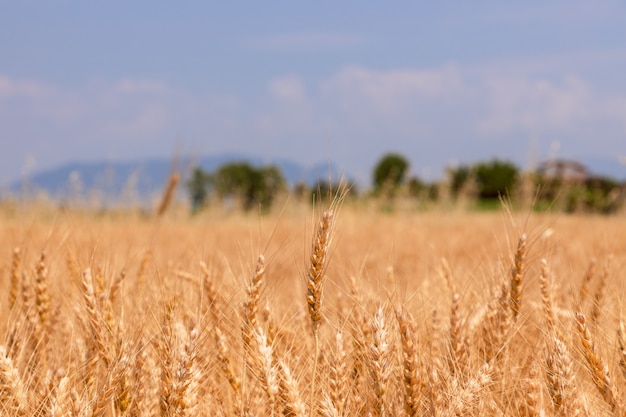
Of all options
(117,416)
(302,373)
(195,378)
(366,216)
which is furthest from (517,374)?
(366,216)

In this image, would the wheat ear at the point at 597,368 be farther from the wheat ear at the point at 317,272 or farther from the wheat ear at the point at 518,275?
the wheat ear at the point at 317,272

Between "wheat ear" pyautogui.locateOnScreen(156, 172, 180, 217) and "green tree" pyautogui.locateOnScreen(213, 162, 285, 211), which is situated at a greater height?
"wheat ear" pyautogui.locateOnScreen(156, 172, 180, 217)

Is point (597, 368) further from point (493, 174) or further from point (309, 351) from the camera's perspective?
point (493, 174)

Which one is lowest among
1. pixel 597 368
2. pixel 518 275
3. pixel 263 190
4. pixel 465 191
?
pixel 263 190

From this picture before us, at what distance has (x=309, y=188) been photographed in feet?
37.0

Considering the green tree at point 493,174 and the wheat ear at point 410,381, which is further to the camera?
the green tree at point 493,174

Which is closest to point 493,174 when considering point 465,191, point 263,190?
point 263,190

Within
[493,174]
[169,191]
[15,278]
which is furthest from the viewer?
[493,174]

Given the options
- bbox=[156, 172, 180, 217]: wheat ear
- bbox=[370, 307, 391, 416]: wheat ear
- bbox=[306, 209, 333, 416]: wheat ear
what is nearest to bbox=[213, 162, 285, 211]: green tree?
bbox=[156, 172, 180, 217]: wheat ear

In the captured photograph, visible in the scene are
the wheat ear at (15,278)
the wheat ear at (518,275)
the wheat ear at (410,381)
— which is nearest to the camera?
the wheat ear at (410,381)

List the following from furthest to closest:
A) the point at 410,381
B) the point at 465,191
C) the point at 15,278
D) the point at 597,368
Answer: the point at 465,191 < the point at 15,278 < the point at 597,368 < the point at 410,381

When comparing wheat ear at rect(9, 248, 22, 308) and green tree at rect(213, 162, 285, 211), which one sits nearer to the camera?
wheat ear at rect(9, 248, 22, 308)

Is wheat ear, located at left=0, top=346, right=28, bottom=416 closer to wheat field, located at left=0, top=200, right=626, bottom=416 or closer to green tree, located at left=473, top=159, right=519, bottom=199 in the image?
wheat field, located at left=0, top=200, right=626, bottom=416

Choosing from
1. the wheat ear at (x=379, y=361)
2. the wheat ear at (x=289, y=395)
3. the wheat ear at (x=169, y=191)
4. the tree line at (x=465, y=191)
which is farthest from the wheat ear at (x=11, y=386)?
the tree line at (x=465, y=191)
